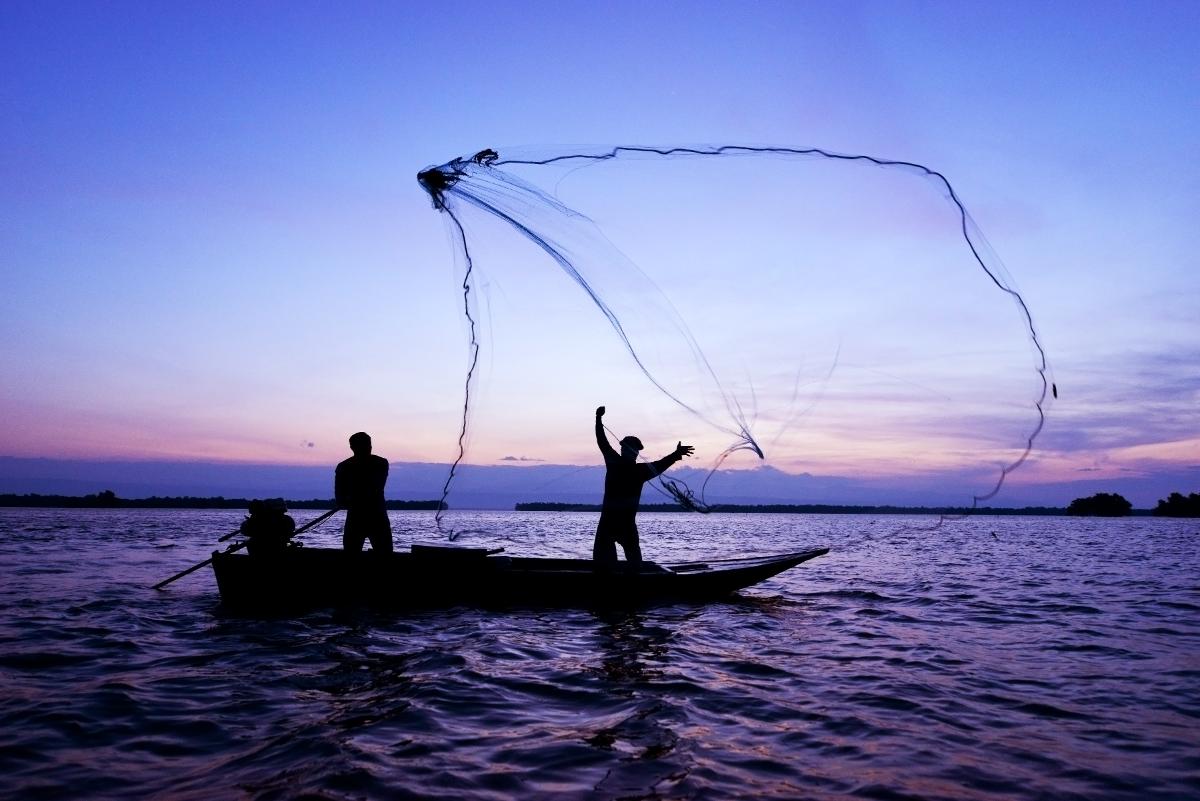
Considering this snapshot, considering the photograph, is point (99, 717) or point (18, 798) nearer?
point (18, 798)

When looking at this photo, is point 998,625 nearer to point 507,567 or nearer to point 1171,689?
point 1171,689

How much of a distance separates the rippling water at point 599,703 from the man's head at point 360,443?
2.89 metres

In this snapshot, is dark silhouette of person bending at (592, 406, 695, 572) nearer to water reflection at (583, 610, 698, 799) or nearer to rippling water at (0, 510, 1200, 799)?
rippling water at (0, 510, 1200, 799)

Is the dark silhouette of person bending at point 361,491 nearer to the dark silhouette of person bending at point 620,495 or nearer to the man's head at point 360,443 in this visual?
the man's head at point 360,443

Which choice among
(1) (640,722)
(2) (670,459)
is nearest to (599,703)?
(1) (640,722)

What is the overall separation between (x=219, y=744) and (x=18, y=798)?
143 cm

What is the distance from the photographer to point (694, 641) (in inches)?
459

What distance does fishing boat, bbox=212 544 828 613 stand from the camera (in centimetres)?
1425

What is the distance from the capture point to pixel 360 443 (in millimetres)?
14102

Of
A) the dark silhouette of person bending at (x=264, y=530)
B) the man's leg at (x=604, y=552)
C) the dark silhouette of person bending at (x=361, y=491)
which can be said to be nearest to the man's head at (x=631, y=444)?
the man's leg at (x=604, y=552)

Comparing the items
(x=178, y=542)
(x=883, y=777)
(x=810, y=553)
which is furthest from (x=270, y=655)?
(x=178, y=542)

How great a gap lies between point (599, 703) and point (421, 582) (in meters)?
7.41

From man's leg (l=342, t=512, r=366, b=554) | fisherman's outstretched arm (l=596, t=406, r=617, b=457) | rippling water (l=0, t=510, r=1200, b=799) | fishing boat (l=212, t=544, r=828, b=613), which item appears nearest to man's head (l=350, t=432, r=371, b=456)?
man's leg (l=342, t=512, r=366, b=554)

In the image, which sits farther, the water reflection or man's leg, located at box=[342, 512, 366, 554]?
man's leg, located at box=[342, 512, 366, 554]
